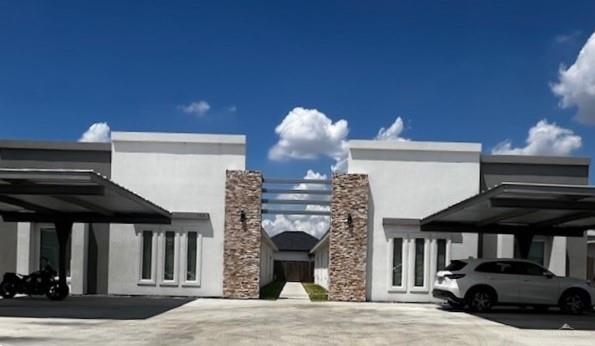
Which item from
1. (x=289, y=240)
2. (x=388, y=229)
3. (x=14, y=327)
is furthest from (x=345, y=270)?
(x=289, y=240)

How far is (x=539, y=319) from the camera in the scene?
16047mm

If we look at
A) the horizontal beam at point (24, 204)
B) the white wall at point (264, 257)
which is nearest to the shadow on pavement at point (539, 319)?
the white wall at point (264, 257)

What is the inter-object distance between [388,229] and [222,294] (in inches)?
226

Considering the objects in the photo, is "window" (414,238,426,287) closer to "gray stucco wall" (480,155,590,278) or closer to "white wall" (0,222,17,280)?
"gray stucco wall" (480,155,590,278)

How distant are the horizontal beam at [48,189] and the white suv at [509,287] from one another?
946 centimetres

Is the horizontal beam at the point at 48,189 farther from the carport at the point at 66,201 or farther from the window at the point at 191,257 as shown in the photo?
the window at the point at 191,257

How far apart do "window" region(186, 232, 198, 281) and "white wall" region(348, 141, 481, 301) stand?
5627 millimetres

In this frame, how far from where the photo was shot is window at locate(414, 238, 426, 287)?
70.8 feet

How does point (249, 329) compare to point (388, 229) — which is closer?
point (249, 329)

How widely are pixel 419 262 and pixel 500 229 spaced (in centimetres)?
284

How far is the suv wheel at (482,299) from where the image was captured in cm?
1764

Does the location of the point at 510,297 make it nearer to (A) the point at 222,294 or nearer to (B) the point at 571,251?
(B) the point at 571,251

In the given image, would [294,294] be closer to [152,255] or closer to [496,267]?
[152,255]

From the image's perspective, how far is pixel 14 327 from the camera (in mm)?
12500
